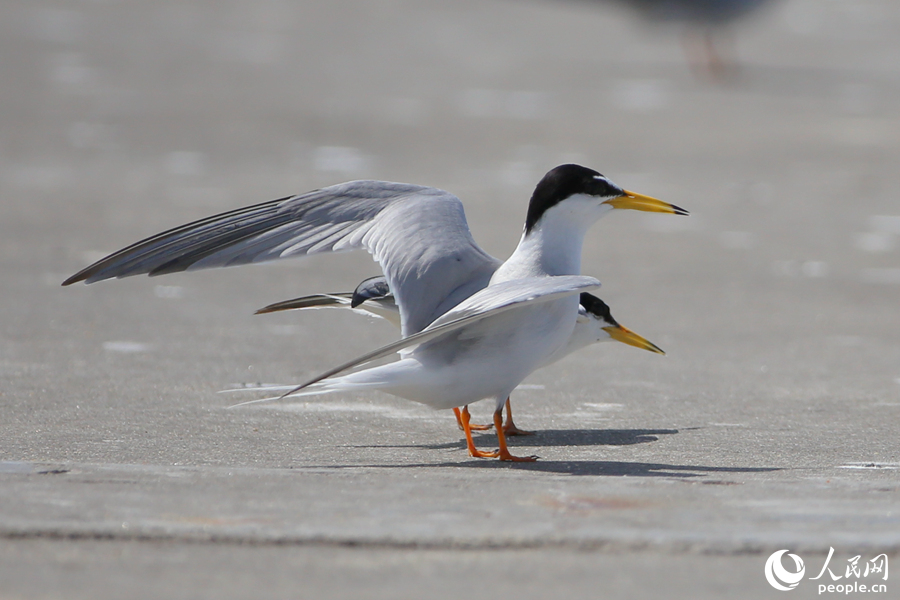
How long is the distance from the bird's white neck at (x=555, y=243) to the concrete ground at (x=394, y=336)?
0.58 meters

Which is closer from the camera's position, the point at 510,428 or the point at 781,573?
the point at 781,573

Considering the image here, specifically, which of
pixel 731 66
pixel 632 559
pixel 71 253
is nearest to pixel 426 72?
pixel 731 66

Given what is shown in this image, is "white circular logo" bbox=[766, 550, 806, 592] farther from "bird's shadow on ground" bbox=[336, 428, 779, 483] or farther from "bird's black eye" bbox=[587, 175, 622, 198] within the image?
"bird's black eye" bbox=[587, 175, 622, 198]

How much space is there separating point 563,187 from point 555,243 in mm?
188

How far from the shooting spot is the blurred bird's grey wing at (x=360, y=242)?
3945mm

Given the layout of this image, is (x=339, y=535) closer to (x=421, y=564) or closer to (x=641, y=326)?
(x=421, y=564)

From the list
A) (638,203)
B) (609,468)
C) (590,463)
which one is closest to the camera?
(609,468)

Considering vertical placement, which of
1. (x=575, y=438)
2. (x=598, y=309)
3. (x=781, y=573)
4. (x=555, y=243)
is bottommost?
(x=575, y=438)

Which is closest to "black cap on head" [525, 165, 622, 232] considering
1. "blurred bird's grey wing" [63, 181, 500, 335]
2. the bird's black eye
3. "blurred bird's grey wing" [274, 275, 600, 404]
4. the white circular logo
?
the bird's black eye

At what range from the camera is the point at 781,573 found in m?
2.48

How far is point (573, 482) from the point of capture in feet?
10.7

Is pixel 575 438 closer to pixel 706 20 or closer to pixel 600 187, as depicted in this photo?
pixel 600 187

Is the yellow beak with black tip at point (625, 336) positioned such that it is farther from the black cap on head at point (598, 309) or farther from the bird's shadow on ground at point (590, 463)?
the bird's shadow on ground at point (590, 463)

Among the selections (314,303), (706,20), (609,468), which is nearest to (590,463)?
(609,468)
